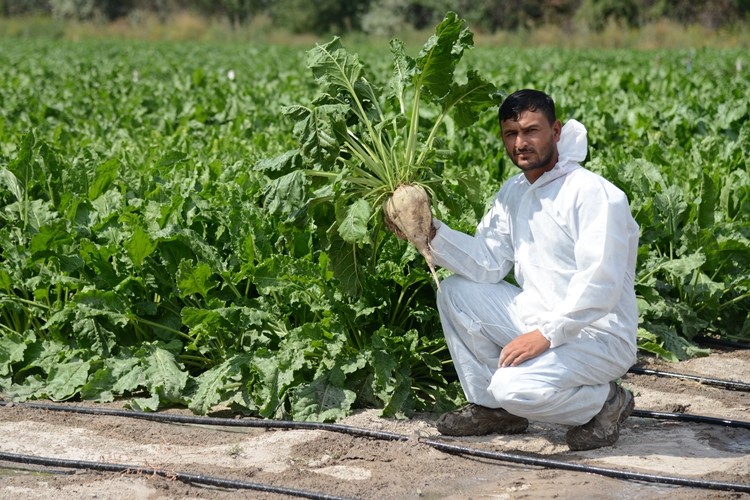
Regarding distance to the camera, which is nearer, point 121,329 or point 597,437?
point 597,437

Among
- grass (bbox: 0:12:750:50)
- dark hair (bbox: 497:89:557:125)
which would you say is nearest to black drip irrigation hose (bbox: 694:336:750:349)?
dark hair (bbox: 497:89:557:125)

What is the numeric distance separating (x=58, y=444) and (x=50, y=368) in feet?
2.57

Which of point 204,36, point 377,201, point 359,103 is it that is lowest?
point 204,36

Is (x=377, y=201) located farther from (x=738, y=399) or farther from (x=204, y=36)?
(x=204, y=36)

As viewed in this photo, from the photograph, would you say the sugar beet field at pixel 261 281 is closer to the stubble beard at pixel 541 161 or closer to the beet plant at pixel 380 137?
the beet plant at pixel 380 137

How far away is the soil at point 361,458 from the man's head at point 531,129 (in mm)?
1193

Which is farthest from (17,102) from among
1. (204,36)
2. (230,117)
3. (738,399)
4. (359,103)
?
(204,36)

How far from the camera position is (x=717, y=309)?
20.4 ft

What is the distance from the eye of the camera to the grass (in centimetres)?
3981

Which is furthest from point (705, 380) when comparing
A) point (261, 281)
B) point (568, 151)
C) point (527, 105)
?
point (261, 281)

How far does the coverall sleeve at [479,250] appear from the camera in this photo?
461 centimetres

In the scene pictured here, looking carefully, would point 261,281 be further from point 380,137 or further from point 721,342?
point 721,342

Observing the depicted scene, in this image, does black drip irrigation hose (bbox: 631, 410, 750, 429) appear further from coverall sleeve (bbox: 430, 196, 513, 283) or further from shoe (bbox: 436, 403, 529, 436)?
coverall sleeve (bbox: 430, 196, 513, 283)

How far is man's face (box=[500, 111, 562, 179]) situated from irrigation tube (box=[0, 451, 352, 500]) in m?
1.54
